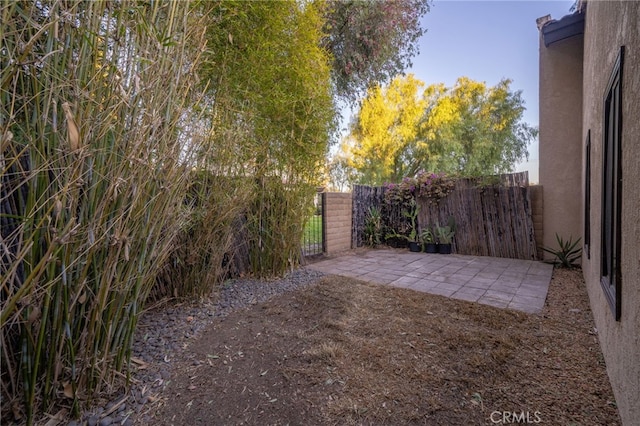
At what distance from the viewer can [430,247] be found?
17.2 ft

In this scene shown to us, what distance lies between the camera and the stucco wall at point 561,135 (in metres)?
3.92

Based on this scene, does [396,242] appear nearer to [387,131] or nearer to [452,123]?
[387,131]

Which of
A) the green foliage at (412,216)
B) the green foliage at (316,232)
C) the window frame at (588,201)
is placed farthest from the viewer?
the green foliage at (412,216)

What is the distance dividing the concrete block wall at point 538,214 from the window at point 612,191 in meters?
3.04

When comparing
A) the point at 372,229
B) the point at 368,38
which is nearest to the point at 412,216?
the point at 372,229

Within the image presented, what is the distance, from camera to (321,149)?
323 centimetres

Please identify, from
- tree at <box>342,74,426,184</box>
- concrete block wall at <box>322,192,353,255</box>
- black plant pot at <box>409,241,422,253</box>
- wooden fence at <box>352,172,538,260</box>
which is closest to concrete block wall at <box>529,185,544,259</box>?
wooden fence at <box>352,172,538,260</box>

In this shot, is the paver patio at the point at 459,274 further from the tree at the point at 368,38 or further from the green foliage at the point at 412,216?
the tree at the point at 368,38

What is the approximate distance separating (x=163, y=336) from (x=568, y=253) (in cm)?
506

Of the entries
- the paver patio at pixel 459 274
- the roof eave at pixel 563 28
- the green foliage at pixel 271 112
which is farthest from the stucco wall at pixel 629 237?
the roof eave at pixel 563 28

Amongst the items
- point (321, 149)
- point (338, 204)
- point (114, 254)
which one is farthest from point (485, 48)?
point (114, 254)

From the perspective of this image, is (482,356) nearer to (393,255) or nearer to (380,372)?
(380,372)

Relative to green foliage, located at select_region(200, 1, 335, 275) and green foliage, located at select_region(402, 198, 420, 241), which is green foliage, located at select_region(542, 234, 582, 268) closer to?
green foliage, located at select_region(402, 198, 420, 241)

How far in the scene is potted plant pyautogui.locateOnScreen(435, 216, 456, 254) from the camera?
16.7 feet
